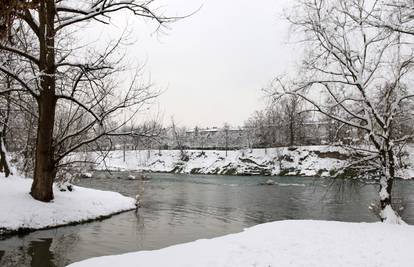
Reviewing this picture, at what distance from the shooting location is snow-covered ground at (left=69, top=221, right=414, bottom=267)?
26.9 ft

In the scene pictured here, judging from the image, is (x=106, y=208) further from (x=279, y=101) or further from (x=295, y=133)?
(x=295, y=133)

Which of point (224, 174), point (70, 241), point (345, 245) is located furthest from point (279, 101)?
point (224, 174)

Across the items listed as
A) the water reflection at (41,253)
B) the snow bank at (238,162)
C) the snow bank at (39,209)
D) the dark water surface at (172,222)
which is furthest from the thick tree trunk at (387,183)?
the snow bank at (238,162)

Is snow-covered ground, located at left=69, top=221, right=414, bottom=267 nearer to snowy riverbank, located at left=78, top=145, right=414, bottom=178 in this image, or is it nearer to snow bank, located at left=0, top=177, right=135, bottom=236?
snow bank, located at left=0, top=177, right=135, bottom=236

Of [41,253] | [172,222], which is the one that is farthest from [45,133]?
[172,222]

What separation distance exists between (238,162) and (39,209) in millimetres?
61266

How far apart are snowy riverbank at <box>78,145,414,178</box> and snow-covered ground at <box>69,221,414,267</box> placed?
50.1 meters

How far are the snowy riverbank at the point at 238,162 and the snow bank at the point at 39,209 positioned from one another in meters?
41.0

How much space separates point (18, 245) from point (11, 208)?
2301mm

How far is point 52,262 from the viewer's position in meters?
10.9

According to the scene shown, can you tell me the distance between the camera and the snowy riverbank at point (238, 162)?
6625cm

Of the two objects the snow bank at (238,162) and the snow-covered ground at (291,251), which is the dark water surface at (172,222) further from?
the snow bank at (238,162)

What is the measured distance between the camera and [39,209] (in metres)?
14.9

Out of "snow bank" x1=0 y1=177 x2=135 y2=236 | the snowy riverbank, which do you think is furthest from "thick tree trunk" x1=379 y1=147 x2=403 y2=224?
the snowy riverbank
